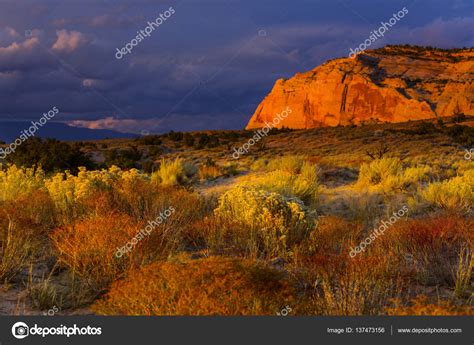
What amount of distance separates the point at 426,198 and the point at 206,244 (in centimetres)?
733

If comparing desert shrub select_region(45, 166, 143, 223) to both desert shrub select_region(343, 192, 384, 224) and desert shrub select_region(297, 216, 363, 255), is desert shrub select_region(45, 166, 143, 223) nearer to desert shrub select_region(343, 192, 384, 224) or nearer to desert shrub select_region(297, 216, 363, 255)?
desert shrub select_region(297, 216, 363, 255)

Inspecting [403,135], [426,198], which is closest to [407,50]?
[403,135]

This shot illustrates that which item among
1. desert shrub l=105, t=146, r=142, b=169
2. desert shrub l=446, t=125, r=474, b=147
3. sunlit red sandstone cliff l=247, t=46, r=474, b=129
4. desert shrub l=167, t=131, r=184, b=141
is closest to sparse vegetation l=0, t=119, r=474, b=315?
desert shrub l=105, t=146, r=142, b=169

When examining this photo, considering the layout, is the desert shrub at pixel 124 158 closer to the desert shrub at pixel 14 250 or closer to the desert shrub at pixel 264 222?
the desert shrub at pixel 264 222

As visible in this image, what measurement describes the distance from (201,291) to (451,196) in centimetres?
963

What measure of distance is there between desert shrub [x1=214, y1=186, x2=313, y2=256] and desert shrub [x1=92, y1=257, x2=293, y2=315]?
1.89 m

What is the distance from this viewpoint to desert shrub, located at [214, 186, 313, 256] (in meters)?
7.42

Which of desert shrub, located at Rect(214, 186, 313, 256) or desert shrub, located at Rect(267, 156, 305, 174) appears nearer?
desert shrub, located at Rect(214, 186, 313, 256)

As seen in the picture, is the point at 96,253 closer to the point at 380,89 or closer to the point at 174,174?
the point at 174,174

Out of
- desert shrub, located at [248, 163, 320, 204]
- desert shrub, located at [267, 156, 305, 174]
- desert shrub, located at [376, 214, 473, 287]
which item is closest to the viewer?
desert shrub, located at [376, 214, 473, 287]

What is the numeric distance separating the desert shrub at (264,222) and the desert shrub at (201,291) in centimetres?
189

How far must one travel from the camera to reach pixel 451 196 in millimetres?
12352

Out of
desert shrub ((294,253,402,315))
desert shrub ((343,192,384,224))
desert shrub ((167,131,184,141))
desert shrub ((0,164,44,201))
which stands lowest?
desert shrub ((294,253,402,315))

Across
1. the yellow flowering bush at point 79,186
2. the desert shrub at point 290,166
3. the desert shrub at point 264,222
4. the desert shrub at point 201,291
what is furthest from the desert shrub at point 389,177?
the desert shrub at point 201,291
